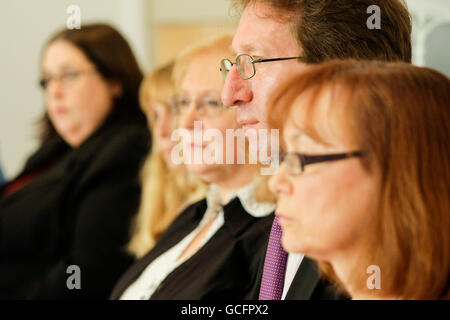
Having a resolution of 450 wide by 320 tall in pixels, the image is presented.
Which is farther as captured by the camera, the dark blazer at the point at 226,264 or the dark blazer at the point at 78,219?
the dark blazer at the point at 78,219

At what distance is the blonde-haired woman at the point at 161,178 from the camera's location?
1987 millimetres

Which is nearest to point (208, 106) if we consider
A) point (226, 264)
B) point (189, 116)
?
point (189, 116)

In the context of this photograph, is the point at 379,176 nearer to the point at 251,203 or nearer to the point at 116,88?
the point at 251,203

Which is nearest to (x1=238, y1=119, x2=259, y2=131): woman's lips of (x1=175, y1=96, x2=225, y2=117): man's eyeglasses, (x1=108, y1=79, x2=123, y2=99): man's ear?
(x1=175, y1=96, x2=225, y2=117): man's eyeglasses

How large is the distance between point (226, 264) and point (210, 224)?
0.22 m

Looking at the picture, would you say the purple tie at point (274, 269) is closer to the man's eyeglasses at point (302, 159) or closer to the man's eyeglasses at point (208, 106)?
the man's eyeglasses at point (302, 159)

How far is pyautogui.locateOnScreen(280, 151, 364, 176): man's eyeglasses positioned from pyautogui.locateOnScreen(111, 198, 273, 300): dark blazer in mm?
465

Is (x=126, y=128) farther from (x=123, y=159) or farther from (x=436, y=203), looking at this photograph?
(x=436, y=203)

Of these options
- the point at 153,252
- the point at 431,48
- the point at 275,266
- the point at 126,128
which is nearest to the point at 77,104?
the point at 126,128

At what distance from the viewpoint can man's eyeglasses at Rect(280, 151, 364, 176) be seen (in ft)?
2.37

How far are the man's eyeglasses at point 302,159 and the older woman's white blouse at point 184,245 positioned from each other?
22.4 inches

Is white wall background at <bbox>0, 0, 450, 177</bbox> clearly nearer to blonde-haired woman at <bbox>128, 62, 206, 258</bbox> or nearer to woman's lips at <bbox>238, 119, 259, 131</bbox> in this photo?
blonde-haired woman at <bbox>128, 62, 206, 258</bbox>

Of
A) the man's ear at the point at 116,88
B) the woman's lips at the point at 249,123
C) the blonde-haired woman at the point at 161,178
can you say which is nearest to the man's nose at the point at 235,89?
the woman's lips at the point at 249,123
